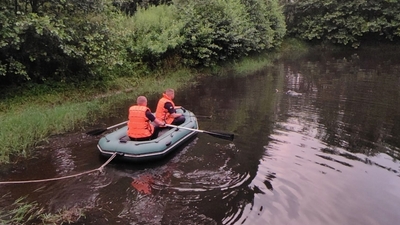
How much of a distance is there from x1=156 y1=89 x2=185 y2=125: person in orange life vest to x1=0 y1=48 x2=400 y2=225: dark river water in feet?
2.00

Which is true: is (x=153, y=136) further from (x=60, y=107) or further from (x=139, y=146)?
(x=60, y=107)

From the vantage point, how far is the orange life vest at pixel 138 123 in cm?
727

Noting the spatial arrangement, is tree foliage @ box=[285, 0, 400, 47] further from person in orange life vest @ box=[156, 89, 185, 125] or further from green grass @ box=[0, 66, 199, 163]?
person in orange life vest @ box=[156, 89, 185, 125]

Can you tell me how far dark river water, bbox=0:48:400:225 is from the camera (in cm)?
536

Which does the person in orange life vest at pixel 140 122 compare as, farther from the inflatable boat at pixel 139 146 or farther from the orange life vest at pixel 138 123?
the inflatable boat at pixel 139 146

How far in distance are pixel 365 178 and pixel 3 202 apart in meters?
5.72

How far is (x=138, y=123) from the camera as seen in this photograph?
733 cm

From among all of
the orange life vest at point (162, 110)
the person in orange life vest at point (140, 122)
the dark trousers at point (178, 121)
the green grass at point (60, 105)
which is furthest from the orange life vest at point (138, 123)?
the green grass at point (60, 105)

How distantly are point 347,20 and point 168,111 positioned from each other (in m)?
22.1

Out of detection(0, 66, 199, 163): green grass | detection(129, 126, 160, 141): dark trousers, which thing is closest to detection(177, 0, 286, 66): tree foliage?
detection(0, 66, 199, 163): green grass

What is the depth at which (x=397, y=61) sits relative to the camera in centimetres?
2209

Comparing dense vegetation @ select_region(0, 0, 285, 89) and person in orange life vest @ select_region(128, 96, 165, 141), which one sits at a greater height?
dense vegetation @ select_region(0, 0, 285, 89)

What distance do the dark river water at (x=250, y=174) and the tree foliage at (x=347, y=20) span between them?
16.7 meters

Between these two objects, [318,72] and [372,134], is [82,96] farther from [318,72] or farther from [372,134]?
[318,72]
